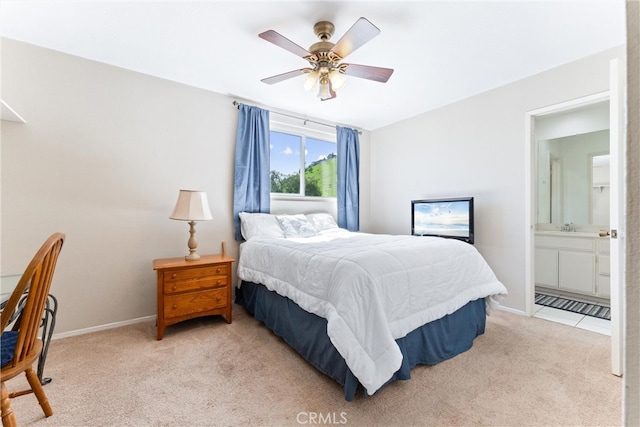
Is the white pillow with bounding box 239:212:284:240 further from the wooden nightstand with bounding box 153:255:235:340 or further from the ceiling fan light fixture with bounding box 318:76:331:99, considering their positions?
the ceiling fan light fixture with bounding box 318:76:331:99

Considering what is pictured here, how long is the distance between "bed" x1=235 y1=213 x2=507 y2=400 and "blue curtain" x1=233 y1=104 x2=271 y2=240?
0.84 m

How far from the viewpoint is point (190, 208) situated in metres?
2.56

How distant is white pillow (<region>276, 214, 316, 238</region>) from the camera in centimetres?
328

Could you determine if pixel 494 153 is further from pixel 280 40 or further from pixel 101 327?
pixel 101 327

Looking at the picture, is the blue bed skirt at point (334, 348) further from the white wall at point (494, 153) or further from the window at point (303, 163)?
the window at point (303, 163)

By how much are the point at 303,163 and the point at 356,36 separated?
7.70ft

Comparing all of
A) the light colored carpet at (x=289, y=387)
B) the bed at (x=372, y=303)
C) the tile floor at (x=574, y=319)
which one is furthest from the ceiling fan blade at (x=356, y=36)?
the tile floor at (x=574, y=319)

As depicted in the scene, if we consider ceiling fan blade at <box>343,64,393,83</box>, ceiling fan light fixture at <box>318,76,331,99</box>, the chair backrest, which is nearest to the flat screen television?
ceiling fan blade at <box>343,64,393,83</box>

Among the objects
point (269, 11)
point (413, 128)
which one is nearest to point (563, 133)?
point (413, 128)

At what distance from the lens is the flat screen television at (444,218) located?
3143 mm

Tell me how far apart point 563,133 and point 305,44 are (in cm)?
370

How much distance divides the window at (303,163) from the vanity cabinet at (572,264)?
3019mm

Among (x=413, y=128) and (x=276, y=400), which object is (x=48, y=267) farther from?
(x=413, y=128)

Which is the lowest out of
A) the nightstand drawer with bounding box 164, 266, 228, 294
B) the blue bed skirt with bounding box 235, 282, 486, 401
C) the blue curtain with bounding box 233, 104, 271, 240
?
the blue bed skirt with bounding box 235, 282, 486, 401
